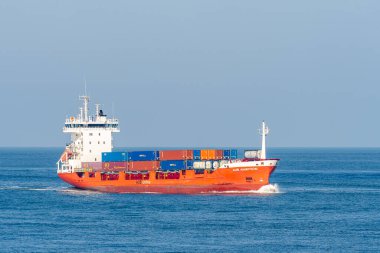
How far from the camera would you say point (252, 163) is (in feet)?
299

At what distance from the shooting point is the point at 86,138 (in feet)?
338

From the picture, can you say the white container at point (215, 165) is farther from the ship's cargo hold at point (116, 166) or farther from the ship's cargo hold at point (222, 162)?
the ship's cargo hold at point (116, 166)

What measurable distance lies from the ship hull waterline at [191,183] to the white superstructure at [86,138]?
3.98 meters

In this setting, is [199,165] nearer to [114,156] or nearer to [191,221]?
[114,156]

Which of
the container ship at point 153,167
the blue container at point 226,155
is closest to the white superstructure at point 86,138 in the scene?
the container ship at point 153,167

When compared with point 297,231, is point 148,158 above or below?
above

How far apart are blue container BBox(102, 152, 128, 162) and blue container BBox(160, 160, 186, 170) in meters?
Result: 5.07

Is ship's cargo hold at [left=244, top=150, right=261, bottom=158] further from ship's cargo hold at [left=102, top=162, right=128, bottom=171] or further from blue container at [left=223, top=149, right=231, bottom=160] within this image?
ship's cargo hold at [left=102, top=162, right=128, bottom=171]

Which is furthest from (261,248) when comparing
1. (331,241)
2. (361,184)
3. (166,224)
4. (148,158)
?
(361,184)

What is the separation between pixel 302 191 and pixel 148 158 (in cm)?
1882

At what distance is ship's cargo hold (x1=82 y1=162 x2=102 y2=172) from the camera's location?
329 feet

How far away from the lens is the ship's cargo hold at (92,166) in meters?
100

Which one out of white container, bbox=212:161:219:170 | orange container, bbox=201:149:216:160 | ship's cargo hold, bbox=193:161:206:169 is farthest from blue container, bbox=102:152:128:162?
white container, bbox=212:161:219:170

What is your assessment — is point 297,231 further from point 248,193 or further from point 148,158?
point 148,158
